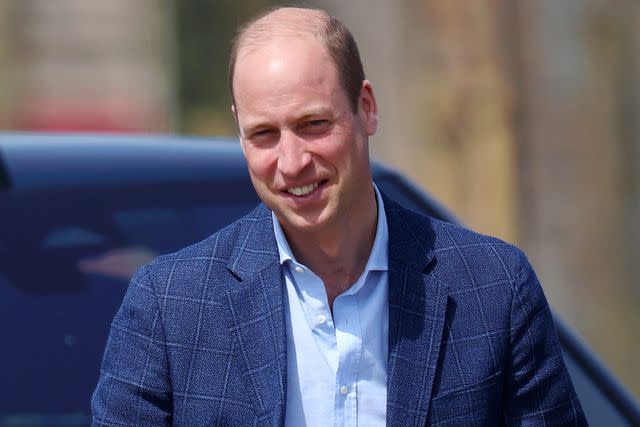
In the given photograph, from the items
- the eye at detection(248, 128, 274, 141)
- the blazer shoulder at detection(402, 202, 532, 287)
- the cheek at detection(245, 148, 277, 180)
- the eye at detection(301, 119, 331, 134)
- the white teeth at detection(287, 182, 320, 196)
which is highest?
the eye at detection(301, 119, 331, 134)

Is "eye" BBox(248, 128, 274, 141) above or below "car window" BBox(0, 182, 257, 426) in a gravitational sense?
above

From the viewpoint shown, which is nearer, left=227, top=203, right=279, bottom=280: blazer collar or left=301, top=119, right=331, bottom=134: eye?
left=301, top=119, right=331, bottom=134: eye

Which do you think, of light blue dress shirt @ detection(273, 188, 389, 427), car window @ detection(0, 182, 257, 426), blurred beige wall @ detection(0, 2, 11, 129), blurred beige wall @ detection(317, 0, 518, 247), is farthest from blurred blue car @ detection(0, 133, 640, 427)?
→ blurred beige wall @ detection(0, 2, 11, 129)

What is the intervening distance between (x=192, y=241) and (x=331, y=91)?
113 centimetres

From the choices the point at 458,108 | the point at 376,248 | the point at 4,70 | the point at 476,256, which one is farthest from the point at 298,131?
the point at 4,70

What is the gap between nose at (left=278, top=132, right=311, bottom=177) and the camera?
7.86 feet

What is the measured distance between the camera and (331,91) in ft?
7.94

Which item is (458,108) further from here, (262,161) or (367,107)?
(262,161)

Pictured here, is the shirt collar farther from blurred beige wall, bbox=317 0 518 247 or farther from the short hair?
blurred beige wall, bbox=317 0 518 247

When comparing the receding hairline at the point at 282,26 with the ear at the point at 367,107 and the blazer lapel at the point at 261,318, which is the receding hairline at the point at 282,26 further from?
the blazer lapel at the point at 261,318

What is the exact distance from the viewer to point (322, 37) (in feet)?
8.01

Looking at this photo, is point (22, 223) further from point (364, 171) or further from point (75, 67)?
point (75, 67)

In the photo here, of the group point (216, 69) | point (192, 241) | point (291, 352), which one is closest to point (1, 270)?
point (192, 241)

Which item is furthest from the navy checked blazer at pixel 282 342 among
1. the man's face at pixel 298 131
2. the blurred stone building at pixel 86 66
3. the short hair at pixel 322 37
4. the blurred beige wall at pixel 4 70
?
the blurred stone building at pixel 86 66
